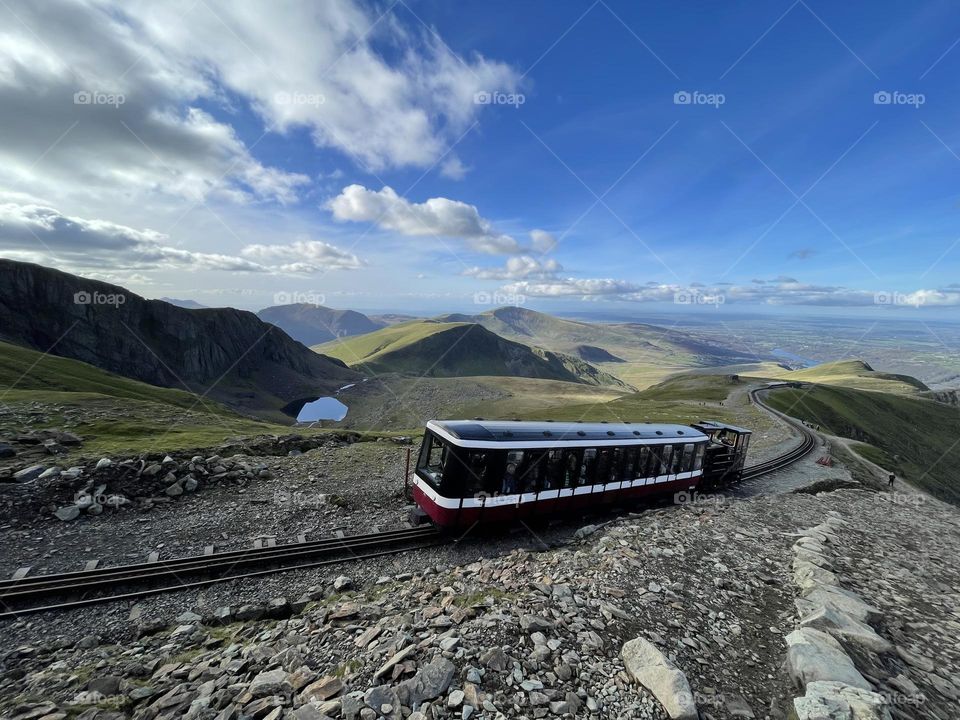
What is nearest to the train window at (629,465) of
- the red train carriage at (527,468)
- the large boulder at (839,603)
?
the red train carriage at (527,468)

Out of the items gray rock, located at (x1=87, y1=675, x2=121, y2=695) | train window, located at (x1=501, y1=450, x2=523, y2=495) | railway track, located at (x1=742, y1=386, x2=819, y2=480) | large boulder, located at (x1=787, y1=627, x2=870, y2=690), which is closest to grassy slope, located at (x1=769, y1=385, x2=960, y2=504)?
railway track, located at (x1=742, y1=386, x2=819, y2=480)

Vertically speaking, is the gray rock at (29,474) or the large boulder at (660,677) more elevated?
the large boulder at (660,677)

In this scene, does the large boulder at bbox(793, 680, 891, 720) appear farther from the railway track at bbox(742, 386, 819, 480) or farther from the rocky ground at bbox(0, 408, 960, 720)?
the railway track at bbox(742, 386, 819, 480)

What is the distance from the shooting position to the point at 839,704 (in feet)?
20.6

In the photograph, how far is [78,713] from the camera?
7371 millimetres

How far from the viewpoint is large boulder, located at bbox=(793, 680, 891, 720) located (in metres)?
5.99

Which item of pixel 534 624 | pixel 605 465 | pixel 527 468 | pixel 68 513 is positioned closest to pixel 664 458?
pixel 605 465

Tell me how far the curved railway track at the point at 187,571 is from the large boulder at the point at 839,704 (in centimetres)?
1253

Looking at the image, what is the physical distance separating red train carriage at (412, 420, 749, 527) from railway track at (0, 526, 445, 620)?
2435 millimetres

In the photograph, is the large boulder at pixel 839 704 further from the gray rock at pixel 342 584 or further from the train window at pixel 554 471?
the gray rock at pixel 342 584

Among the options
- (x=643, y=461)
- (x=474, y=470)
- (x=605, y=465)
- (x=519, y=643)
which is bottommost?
(x=643, y=461)

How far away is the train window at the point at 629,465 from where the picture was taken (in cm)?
1954

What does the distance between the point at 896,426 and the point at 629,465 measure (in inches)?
3741

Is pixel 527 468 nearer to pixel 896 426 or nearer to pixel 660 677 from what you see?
pixel 660 677
